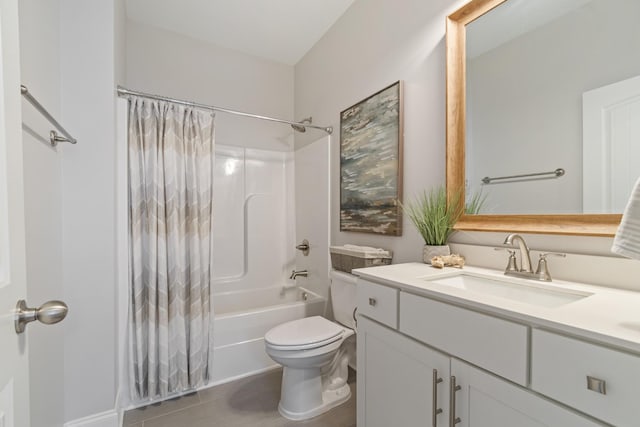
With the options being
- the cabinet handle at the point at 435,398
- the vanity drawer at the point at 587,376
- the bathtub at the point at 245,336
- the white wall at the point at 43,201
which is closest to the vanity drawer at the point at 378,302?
the cabinet handle at the point at 435,398

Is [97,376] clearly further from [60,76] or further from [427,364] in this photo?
[427,364]

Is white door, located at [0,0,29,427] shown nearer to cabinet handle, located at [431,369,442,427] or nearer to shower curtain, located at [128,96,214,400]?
cabinet handle, located at [431,369,442,427]

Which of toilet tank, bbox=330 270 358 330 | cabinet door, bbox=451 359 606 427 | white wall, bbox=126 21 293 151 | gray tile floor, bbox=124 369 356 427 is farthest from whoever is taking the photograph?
white wall, bbox=126 21 293 151

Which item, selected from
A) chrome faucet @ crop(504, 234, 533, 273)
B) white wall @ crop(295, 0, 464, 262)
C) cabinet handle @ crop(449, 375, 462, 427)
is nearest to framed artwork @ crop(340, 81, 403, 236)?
white wall @ crop(295, 0, 464, 262)

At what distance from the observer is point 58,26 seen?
4.35 ft

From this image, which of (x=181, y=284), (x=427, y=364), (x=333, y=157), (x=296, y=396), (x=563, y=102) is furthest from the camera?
(x=333, y=157)

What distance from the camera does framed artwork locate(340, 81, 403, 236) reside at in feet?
5.52

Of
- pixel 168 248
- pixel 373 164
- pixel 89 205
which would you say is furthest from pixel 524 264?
pixel 89 205

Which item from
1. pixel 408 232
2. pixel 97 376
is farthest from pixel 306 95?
pixel 97 376

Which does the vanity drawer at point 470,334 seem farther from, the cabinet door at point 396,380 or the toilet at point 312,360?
the toilet at point 312,360

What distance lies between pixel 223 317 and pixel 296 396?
0.72 metres

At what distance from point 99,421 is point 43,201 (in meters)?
1.13

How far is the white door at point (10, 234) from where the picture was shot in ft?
1.63

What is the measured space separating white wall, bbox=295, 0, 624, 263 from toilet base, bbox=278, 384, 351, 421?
895 millimetres
